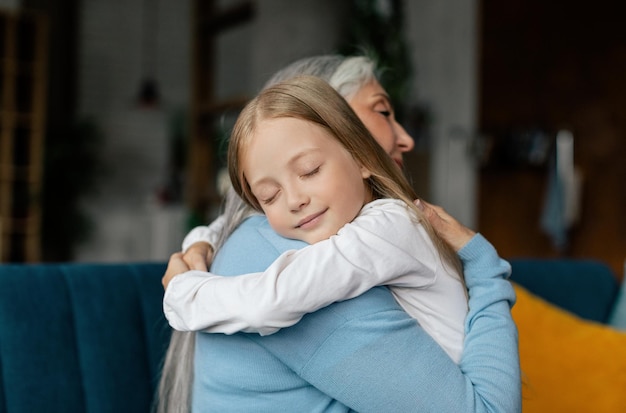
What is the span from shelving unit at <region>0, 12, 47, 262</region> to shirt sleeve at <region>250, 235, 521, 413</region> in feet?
20.6

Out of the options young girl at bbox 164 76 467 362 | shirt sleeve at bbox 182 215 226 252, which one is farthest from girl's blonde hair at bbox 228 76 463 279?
shirt sleeve at bbox 182 215 226 252

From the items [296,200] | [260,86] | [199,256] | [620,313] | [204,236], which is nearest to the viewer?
[296,200]

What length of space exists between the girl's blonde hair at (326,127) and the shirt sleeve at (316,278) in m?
0.08

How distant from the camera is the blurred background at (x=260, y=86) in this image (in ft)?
17.1

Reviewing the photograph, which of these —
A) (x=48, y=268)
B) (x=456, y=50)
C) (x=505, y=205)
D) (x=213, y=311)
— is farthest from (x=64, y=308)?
(x=456, y=50)

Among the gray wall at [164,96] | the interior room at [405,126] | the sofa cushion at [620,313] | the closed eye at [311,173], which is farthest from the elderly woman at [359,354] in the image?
the gray wall at [164,96]

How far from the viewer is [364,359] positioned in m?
1.03

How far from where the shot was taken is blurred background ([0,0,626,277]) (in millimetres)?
5219

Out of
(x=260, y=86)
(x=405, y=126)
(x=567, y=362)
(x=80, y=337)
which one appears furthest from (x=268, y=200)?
(x=405, y=126)

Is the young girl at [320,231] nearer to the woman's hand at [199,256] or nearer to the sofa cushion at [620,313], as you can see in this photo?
the woman's hand at [199,256]

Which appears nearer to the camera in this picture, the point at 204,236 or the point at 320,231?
the point at 320,231

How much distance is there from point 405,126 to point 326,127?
5.24 m

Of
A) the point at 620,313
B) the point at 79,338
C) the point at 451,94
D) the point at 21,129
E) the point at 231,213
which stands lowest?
the point at 21,129

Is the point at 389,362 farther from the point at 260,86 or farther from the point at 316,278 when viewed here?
the point at 260,86
